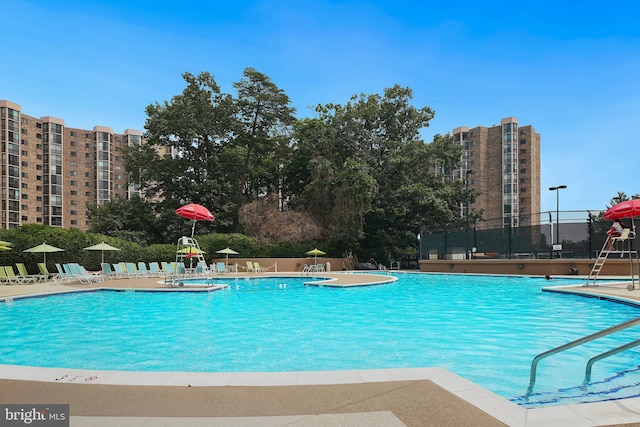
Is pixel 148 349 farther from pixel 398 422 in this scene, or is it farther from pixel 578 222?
pixel 578 222

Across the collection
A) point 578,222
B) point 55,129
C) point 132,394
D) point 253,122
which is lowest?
point 132,394

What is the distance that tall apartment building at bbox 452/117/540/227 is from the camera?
87.2 m

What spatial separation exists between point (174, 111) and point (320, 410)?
39.1m

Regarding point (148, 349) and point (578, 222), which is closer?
point (148, 349)

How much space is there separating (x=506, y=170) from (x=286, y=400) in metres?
92.2

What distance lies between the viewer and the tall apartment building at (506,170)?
8719 cm

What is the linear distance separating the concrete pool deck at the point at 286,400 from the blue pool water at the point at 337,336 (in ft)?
5.01

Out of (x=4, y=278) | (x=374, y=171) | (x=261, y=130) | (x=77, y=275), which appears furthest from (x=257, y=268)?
(x=261, y=130)

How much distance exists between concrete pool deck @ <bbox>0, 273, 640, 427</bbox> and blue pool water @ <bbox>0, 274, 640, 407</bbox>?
1527 mm

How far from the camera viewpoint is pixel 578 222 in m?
24.1

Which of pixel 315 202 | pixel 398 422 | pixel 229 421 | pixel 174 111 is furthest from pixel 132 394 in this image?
pixel 174 111

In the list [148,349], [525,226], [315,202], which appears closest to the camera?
[148,349]

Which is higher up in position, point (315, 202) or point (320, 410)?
point (315, 202)

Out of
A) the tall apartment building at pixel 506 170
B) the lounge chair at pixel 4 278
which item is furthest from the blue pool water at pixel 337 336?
the tall apartment building at pixel 506 170
